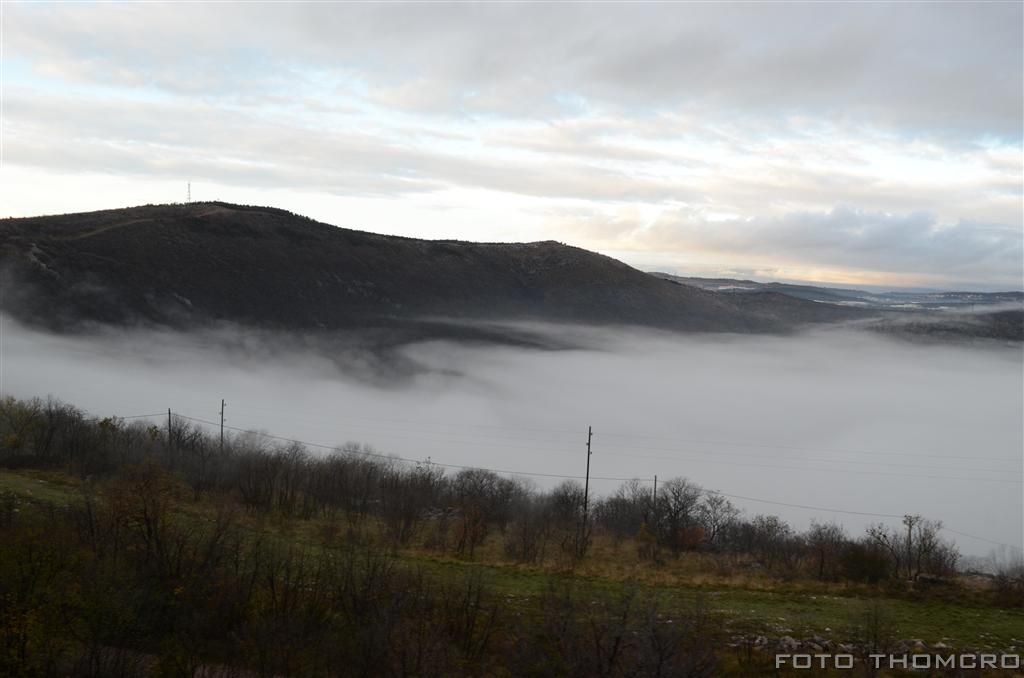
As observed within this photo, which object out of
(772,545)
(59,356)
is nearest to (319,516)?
(772,545)

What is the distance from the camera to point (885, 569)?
1764 inches

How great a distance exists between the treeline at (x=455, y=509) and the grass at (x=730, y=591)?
9.81 ft

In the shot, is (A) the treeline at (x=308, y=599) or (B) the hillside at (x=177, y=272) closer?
(A) the treeline at (x=308, y=599)

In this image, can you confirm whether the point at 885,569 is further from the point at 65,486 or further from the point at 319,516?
the point at 65,486

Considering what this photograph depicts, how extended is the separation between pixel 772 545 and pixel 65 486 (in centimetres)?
5393

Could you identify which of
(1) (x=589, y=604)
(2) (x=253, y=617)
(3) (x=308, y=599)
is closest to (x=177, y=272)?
(3) (x=308, y=599)

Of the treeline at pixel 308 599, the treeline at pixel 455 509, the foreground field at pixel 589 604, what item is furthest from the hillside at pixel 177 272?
the foreground field at pixel 589 604

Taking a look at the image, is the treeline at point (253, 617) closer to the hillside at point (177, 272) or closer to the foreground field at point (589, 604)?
the foreground field at point (589, 604)

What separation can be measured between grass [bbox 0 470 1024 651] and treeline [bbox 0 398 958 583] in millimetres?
2989

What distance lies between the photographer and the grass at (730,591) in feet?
107

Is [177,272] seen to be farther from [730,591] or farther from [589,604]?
[589,604]

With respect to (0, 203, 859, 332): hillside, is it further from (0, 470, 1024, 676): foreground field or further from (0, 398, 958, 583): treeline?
(0, 470, 1024, 676): foreground field

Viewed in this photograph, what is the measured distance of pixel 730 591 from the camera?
130 ft

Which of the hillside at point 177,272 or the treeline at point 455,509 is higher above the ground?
the hillside at point 177,272
